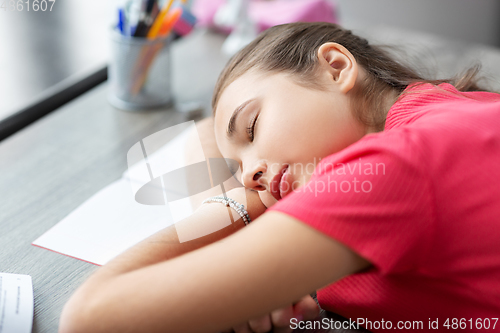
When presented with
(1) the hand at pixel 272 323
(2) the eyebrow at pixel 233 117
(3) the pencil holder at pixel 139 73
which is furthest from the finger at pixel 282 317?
(3) the pencil holder at pixel 139 73

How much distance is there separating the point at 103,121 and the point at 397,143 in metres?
0.61

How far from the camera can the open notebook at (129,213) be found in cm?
57

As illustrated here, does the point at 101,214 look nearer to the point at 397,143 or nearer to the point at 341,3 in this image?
the point at 397,143

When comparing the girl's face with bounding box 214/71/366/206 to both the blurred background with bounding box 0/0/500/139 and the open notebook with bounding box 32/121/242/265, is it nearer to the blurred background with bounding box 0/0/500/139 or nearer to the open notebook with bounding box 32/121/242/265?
the open notebook with bounding box 32/121/242/265

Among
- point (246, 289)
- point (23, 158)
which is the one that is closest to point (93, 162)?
point (23, 158)

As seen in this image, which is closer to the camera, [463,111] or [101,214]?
[463,111]

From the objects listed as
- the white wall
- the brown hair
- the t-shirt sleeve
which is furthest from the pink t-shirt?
the white wall

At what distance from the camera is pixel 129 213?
25.0 inches

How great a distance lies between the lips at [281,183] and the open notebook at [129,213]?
7cm

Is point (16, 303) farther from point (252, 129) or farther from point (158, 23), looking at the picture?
point (158, 23)

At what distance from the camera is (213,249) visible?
39 centimetres

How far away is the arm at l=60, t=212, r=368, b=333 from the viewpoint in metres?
0.36

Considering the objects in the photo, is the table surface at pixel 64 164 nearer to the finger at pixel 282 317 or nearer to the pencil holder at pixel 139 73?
the pencil holder at pixel 139 73

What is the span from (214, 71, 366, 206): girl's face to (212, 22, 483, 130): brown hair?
0.02 meters
